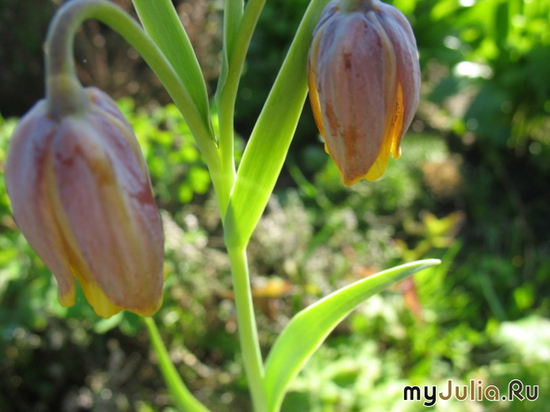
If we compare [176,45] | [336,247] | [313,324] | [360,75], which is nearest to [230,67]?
[176,45]

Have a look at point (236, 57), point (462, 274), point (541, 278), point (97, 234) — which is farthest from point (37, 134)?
point (541, 278)

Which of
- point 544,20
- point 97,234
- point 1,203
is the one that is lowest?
point 544,20

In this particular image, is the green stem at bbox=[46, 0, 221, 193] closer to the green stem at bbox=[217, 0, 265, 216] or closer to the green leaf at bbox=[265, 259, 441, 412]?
the green stem at bbox=[217, 0, 265, 216]

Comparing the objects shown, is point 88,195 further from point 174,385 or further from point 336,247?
point 336,247

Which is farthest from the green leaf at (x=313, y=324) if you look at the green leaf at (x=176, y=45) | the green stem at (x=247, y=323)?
the green leaf at (x=176, y=45)

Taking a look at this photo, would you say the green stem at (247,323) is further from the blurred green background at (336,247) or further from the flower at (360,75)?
the blurred green background at (336,247)

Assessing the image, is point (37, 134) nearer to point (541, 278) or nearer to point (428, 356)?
point (428, 356)
